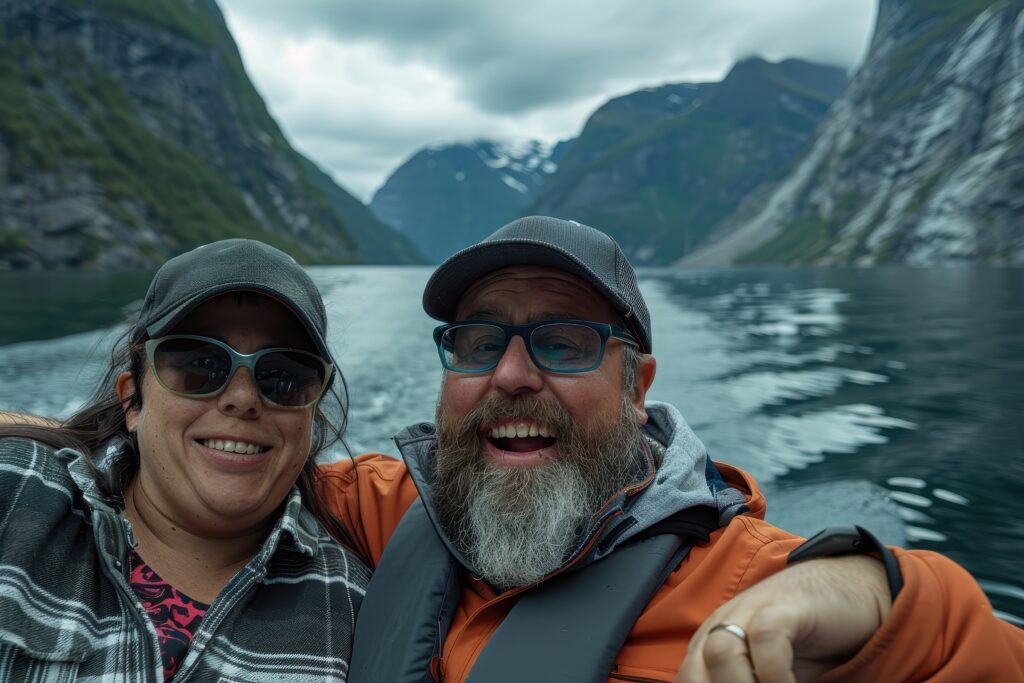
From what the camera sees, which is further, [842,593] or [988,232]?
[988,232]

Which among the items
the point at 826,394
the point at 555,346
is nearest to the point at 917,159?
the point at 826,394

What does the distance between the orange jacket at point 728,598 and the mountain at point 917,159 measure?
79913 mm

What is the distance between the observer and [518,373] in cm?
246

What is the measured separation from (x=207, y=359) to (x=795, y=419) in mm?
9336

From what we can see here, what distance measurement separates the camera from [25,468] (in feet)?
6.79

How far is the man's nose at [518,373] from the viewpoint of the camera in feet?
8.05

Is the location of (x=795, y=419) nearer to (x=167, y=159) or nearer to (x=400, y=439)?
(x=400, y=439)

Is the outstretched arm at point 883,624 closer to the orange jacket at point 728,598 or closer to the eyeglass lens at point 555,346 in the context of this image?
the orange jacket at point 728,598

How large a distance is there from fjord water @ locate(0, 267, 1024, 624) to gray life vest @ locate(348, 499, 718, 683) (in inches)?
79.0

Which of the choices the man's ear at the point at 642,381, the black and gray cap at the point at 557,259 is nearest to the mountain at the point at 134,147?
the black and gray cap at the point at 557,259

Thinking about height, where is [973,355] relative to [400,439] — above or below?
below

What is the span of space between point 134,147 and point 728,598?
103m

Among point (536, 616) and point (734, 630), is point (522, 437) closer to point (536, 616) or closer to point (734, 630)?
point (536, 616)

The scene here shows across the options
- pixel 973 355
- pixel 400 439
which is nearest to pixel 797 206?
pixel 973 355
